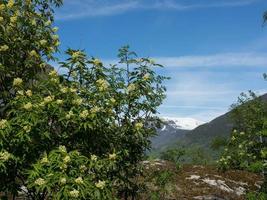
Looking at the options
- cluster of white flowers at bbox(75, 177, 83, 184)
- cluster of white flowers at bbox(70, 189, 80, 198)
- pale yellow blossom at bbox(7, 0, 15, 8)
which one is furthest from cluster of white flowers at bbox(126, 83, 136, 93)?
cluster of white flowers at bbox(70, 189, 80, 198)

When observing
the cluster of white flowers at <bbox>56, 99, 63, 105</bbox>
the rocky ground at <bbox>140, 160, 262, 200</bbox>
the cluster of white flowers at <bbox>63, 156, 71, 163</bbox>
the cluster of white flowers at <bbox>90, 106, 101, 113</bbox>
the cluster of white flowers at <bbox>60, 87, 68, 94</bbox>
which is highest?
the cluster of white flowers at <bbox>60, 87, 68, 94</bbox>

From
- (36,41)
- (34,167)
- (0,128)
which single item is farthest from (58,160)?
(36,41)

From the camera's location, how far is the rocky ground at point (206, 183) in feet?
88.0

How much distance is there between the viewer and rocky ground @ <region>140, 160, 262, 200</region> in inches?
1056

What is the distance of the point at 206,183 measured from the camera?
29453mm

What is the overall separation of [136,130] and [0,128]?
3.64 m

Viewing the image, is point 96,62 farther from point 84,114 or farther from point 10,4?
point 10,4

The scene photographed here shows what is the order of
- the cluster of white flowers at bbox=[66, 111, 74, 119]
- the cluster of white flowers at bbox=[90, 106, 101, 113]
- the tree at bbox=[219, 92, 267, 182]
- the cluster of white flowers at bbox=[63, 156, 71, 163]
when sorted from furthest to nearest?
the tree at bbox=[219, 92, 267, 182]
the cluster of white flowers at bbox=[90, 106, 101, 113]
the cluster of white flowers at bbox=[66, 111, 74, 119]
the cluster of white flowers at bbox=[63, 156, 71, 163]

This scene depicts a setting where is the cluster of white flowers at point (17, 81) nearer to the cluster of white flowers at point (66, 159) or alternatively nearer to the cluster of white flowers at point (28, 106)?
the cluster of white flowers at point (28, 106)

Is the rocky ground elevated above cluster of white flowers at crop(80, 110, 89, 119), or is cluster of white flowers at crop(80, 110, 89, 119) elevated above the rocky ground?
cluster of white flowers at crop(80, 110, 89, 119)

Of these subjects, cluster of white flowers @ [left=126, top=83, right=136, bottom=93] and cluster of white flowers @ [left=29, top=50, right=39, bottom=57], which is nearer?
cluster of white flowers @ [left=29, top=50, right=39, bottom=57]

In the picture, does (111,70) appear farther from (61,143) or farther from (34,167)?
(34,167)

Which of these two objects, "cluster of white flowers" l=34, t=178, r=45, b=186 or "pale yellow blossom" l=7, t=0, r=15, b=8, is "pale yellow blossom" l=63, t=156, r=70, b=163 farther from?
"pale yellow blossom" l=7, t=0, r=15, b=8

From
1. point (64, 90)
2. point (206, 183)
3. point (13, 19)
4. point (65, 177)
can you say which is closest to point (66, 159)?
point (65, 177)
